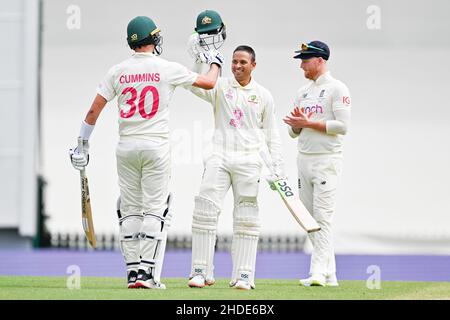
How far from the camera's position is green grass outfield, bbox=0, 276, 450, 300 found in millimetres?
7457

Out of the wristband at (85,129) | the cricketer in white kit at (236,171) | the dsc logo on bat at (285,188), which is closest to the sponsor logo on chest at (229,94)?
the cricketer in white kit at (236,171)

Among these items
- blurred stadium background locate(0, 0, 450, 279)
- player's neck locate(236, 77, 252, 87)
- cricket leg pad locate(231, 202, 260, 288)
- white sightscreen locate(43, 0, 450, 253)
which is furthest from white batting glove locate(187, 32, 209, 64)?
white sightscreen locate(43, 0, 450, 253)

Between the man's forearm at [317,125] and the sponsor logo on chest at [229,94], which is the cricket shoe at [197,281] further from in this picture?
the man's forearm at [317,125]

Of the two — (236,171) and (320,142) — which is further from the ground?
(320,142)

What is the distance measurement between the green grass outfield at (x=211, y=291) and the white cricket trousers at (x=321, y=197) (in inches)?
9.6

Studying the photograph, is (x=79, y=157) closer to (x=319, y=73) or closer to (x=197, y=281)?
(x=197, y=281)

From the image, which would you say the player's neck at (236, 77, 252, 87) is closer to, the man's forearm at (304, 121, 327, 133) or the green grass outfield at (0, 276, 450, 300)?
the man's forearm at (304, 121, 327, 133)

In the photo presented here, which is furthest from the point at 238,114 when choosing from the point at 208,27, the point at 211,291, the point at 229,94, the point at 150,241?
the point at 211,291

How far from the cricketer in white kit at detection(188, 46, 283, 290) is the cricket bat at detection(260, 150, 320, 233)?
155mm

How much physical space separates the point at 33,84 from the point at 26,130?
1.70 ft

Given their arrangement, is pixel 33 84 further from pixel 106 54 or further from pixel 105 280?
pixel 105 280

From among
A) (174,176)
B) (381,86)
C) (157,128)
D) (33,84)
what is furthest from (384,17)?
(157,128)

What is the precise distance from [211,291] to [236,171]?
2.95 feet

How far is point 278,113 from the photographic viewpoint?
47.2ft
